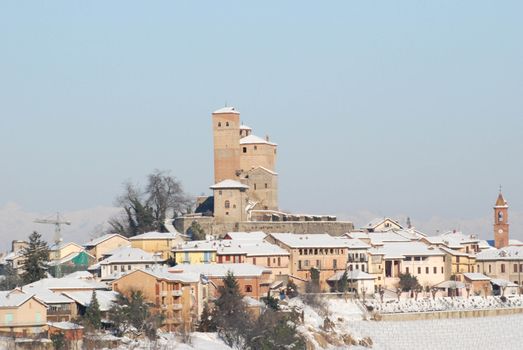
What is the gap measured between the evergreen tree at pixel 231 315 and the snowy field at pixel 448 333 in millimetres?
9799

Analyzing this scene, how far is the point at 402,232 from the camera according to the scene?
10375 centimetres

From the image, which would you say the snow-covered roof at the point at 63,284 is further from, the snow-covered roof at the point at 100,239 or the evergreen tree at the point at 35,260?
the snow-covered roof at the point at 100,239

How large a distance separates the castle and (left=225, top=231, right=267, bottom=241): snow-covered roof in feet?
7.63

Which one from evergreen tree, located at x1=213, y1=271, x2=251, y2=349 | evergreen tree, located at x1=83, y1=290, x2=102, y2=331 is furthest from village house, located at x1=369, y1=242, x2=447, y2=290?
evergreen tree, located at x1=83, y1=290, x2=102, y2=331

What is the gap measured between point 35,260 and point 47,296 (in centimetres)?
1042

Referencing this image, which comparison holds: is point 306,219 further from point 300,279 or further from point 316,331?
point 316,331

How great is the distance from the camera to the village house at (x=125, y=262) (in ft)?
279


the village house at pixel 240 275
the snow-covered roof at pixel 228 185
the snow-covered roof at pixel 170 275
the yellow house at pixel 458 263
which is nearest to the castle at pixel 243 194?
the snow-covered roof at pixel 228 185

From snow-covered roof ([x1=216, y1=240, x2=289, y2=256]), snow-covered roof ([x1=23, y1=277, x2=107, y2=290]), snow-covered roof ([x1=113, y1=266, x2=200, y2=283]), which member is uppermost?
snow-covered roof ([x1=216, y1=240, x2=289, y2=256])

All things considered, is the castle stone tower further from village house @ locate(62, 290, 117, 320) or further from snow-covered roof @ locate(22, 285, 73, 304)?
snow-covered roof @ locate(22, 285, 73, 304)

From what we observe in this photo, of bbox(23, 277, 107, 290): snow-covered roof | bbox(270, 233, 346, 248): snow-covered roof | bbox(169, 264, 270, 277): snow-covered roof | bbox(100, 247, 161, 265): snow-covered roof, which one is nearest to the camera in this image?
bbox(23, 277, 107, 290): snow-covered roof

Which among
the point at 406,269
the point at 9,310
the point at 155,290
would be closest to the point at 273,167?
the point at 406,269

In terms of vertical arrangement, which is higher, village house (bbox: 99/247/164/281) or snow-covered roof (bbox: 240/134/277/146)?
snow-covered roof (bbox: 240/134/277/146)

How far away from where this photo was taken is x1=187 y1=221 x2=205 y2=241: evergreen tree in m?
92.9
